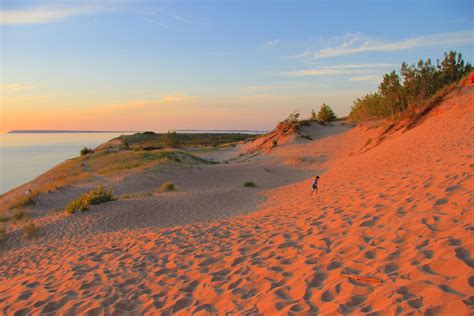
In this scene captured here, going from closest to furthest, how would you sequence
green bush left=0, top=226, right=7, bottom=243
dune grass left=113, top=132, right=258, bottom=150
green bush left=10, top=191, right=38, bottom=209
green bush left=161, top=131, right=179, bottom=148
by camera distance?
green bush left=0, top=226, right=7, bottom=243 → green bush left=10, top=191, right=38, bottom=209 → green bush left=161, top=131, right=179, bottom=148 → dune grass left=113, top=132, right=258, bottom=150

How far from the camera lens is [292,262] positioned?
5.44m

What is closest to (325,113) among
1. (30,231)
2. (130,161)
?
(130,161)

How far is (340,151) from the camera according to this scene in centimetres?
2989

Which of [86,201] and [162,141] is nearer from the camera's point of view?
[86,201]

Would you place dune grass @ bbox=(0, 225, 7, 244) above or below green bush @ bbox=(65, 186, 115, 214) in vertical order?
below

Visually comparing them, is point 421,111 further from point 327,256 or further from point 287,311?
point 287,311

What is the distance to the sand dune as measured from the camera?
399cm

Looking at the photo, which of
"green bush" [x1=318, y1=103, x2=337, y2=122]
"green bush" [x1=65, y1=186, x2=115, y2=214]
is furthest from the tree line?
"green bush" [x1=65, y1=186, x2=115, y2=214]

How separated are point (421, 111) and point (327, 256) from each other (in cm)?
2003

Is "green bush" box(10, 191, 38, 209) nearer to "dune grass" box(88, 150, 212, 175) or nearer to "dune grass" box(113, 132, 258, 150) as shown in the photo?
"dune grass" box(88, 150, 212, 175)

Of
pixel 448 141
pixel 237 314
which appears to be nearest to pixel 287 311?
pixel 237 314

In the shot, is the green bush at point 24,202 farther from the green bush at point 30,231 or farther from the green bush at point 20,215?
the green bush at point 30,231

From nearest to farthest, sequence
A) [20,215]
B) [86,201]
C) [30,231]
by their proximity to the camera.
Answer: [30,231], [86,201], [20,215]

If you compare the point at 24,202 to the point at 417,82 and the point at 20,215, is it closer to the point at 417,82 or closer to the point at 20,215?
the point at 20,215
